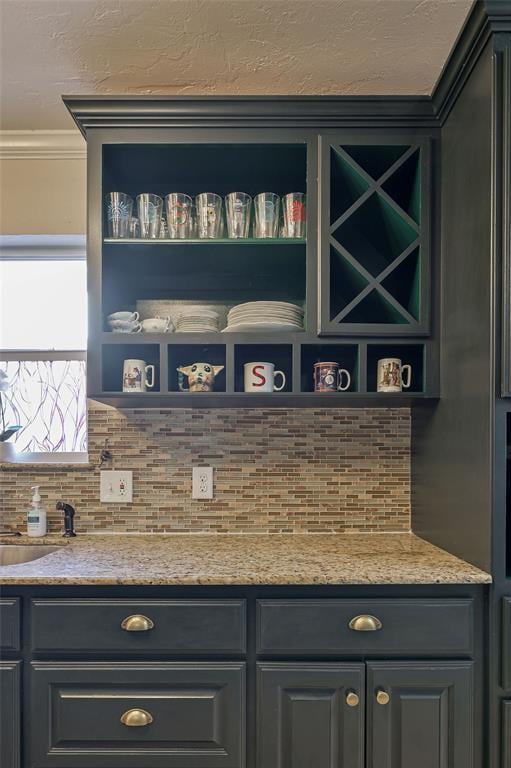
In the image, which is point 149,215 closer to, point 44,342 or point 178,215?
point 178,215

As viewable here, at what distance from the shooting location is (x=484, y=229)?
1357 mm

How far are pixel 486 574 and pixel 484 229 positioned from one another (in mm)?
906

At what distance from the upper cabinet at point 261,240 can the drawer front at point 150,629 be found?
62 centimetres

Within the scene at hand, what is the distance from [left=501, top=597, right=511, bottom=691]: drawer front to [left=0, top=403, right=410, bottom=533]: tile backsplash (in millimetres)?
603

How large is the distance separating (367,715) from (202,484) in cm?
91

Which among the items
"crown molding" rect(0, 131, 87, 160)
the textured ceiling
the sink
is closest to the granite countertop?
the sink

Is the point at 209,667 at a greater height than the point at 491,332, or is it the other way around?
the point at 491,332

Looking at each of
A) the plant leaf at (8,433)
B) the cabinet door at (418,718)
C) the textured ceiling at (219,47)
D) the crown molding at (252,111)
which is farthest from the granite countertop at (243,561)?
the textured ceiling at (219,47)

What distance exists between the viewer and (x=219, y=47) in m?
1.63

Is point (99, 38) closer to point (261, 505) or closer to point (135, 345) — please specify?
point (135, 345)

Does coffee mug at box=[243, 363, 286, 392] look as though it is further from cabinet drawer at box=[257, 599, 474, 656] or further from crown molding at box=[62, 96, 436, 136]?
crown molding at box=[62, 96, 436, 136]

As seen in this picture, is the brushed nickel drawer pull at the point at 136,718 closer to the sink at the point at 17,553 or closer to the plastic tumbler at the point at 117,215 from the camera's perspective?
the sink at the point at 17,553

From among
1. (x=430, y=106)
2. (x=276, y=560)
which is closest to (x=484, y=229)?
(x=430, y=106)

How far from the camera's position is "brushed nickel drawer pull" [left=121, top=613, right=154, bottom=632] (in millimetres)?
1334
